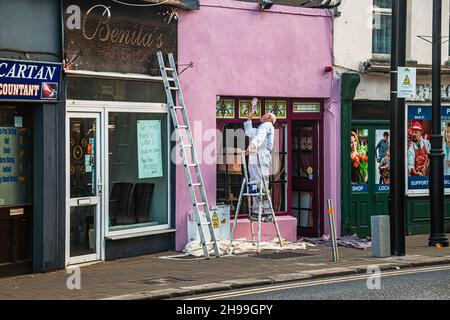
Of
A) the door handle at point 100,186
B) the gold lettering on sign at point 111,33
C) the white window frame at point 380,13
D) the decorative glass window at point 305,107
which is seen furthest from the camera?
the white window frame at point 380,13

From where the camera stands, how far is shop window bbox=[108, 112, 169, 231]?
15.9m

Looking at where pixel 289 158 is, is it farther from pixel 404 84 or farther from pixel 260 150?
pixel 404 84

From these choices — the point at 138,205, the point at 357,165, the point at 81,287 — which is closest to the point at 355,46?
the point at 357,165

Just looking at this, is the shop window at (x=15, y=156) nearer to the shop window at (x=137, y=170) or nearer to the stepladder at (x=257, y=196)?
the shop window at (x=137, y=170)

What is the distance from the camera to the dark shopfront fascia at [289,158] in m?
17.9

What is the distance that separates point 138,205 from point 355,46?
6308 mm

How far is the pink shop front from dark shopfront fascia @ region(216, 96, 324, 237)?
0.07ft

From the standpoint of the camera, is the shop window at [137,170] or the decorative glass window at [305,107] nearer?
the shop window at [137,170]

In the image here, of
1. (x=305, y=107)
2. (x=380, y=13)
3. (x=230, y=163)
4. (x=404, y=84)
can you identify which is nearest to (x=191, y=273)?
(x=230, y=163)

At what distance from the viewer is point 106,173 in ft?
51.0

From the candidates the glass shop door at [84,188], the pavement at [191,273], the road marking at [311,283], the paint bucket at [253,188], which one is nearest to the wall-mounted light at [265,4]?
the paint bucket at [253,188]

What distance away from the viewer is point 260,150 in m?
17.4

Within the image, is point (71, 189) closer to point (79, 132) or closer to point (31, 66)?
point (79, 132)

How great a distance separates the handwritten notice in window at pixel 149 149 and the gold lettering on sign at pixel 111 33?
4.63ft
